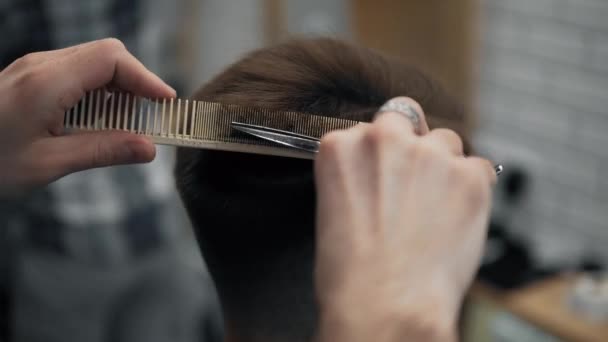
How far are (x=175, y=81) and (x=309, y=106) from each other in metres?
2.13

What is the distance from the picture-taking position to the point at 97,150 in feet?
2.58

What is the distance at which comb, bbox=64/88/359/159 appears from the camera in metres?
0.80

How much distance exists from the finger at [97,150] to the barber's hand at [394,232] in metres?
0.23

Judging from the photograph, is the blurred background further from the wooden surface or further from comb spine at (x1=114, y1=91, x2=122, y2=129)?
comb spine at (x1=114, y1=91, x2=122, y2=129)

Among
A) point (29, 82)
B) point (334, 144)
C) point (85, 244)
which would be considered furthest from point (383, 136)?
point (85, 244)

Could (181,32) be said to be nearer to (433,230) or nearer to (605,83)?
(605,83)

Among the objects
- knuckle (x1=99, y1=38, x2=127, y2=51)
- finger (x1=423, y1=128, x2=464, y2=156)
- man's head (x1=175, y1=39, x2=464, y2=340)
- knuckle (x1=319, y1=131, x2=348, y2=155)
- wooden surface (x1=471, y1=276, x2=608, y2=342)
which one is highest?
knuckle (x1=99, y1=38, x2=127, y2=51)

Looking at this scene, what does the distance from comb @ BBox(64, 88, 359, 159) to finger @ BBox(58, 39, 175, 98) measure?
0.03 m

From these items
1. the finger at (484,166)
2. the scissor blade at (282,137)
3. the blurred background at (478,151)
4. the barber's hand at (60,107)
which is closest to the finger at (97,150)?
the barber's hand at (60,107)

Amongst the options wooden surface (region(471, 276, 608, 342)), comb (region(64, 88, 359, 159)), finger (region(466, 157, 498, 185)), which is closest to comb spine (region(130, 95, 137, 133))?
comb (region(64, 88, 359, 159))

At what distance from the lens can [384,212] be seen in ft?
2.08

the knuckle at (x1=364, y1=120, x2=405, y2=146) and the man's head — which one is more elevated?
the knuckle at (x1=364, y1=120, x2=405, y2=146)

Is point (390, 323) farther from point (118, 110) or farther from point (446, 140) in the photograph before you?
point (118, 110)

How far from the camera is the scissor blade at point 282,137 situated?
0.79 m
